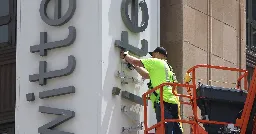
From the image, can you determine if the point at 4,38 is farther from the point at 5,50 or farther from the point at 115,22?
the point at 115,22

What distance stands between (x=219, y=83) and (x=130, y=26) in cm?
321

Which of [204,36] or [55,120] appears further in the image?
[204,36]

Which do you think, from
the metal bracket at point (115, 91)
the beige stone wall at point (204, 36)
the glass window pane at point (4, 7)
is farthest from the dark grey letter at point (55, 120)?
the glass window pane at point (4, 7)

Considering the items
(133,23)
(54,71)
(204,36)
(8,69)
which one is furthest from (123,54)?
(8,69)

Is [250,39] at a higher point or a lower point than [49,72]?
higher

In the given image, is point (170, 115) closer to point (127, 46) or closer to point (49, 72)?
point (127, 46)

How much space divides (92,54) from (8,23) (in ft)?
15.0

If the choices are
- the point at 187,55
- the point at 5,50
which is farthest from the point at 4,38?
the point at 187,55

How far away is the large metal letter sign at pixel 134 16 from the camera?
1677cm

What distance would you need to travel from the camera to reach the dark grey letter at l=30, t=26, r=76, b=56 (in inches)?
642

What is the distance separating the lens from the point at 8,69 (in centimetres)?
1952

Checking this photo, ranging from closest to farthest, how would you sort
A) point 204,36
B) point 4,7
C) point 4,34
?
point 204,36, point 4,34, point 4,7

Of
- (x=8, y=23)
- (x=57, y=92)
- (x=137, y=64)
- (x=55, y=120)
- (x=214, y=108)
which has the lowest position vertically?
(x=55, y=120)

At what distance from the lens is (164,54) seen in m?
15.6
